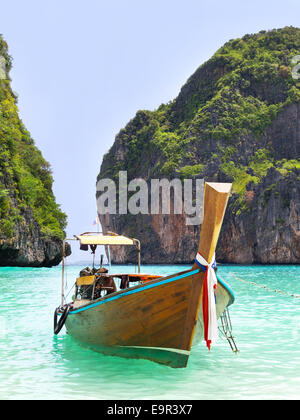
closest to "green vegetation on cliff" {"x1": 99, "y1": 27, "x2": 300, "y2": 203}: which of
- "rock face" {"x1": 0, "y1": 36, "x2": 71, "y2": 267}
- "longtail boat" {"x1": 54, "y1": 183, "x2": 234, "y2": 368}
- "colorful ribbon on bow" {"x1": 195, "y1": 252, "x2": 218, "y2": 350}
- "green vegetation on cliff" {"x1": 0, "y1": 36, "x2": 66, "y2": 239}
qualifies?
"green vegetation on cliff" {"x1": 0, "y1": 36, "x2": 66, "y2": 239}

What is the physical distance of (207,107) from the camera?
102 m

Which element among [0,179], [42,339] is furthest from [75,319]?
[0,179]

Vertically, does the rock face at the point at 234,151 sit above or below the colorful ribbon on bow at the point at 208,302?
above

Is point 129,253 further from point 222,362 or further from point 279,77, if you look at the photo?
point 222,362

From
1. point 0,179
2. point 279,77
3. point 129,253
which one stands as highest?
point 279,77

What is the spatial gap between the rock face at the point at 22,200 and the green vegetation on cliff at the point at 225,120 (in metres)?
33.8

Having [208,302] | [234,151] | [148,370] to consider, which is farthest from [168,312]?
[234,151]

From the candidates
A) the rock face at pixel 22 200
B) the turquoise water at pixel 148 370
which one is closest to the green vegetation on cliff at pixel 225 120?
the rock face at pixel 22 200

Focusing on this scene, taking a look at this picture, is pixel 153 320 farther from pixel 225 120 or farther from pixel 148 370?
pixel 225 120

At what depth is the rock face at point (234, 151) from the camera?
73125 millimetres

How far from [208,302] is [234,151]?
3515 inches

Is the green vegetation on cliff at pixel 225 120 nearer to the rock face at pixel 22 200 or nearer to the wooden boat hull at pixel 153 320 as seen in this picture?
the rock face at pixel 22 200

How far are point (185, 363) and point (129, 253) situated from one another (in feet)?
297

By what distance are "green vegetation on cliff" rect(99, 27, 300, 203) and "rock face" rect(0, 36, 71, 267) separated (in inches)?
1332
